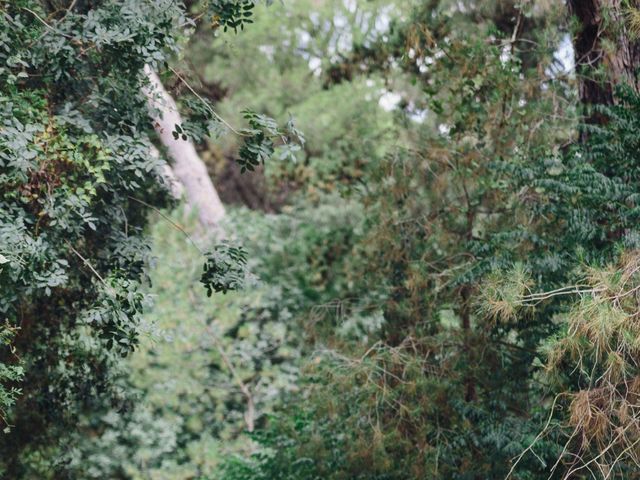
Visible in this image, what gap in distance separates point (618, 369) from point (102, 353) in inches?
163

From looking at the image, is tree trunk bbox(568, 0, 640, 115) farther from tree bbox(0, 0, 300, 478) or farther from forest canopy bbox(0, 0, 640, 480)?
tree bbox(0, 0, 300, 478)

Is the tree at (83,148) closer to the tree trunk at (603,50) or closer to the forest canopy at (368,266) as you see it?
the forest canopy at (368,266)

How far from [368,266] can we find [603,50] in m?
2.58

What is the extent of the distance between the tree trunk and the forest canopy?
24 mm

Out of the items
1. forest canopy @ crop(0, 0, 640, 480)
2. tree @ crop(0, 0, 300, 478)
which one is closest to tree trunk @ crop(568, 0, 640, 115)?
forest canopy @ crop(0, 0, 640, 480)

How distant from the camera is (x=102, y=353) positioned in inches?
298

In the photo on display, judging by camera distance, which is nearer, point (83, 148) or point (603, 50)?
point (83, 148)

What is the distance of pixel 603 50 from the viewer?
6.94 metres

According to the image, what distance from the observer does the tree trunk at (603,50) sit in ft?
22.4

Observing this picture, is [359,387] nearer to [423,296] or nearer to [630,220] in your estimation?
[423,296]

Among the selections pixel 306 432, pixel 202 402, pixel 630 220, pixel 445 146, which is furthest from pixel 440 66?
pixel 202 402

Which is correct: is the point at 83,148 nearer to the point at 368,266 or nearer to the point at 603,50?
the point at 368,266

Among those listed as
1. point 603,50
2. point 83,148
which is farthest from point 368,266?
point 83,148

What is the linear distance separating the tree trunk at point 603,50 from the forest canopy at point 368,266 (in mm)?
24
